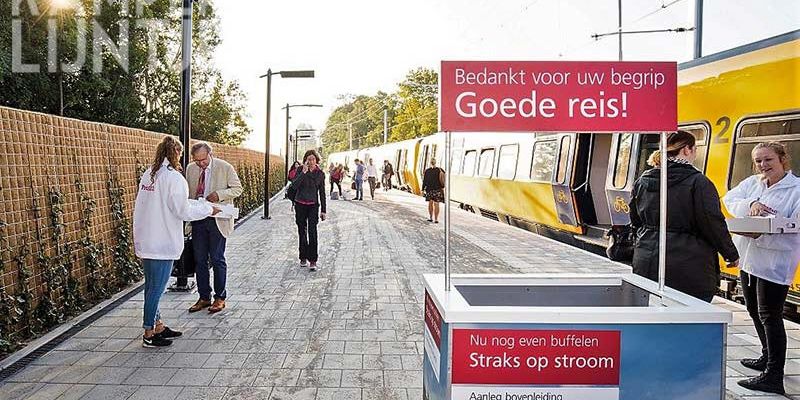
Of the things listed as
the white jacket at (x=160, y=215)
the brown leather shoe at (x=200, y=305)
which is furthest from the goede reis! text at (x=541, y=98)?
the brown leather shoe at (x=200, y=305)

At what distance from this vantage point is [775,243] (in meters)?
4.41

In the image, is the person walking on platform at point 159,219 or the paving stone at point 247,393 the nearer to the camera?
the paving stone at point 247,393

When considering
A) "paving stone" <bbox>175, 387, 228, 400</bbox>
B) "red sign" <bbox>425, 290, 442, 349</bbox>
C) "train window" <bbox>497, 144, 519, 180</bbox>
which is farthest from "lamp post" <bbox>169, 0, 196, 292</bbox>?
"train window" <bbox>497, 144, 519, 180</bbox>

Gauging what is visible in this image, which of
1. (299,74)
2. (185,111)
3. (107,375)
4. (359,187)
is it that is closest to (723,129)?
(185,111)

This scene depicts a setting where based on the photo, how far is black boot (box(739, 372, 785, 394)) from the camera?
4465 mm

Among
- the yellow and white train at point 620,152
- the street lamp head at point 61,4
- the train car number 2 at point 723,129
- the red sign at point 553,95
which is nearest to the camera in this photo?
the red sign at point 553,95

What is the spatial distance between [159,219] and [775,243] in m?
4.58

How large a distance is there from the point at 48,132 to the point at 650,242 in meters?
5.49

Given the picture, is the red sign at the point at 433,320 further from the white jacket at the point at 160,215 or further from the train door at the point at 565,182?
the train door at the point at 565,182

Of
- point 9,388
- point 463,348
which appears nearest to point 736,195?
point 463,348

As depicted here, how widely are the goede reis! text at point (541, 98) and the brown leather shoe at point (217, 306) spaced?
4330 mm

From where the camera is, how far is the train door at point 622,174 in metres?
10.1

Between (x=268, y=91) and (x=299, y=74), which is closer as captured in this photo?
(x=299, y=74)

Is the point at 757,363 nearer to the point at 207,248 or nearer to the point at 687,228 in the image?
the point at 687,228
